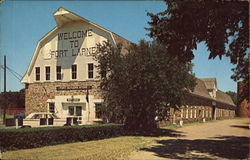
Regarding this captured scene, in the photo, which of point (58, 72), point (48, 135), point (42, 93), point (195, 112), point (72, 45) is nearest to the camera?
point (48, 135)

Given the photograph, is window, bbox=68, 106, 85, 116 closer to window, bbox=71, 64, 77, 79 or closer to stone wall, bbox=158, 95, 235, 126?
window, bbox=71, 64, 77, 79

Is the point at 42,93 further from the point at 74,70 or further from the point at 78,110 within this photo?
the point at 78,110

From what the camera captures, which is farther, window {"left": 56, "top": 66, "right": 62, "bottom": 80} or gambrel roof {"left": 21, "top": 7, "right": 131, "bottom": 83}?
window {"left": 56, "top": 66, "right": 62, "bottom": 80}

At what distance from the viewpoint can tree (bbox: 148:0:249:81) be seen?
392 inches

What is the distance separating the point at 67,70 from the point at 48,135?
43.2 feet

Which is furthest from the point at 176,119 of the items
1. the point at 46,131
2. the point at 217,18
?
the point at 217,18

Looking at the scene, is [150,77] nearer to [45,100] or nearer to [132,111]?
[132,111]

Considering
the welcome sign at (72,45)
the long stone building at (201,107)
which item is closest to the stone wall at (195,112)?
the long stone building at (201,107)

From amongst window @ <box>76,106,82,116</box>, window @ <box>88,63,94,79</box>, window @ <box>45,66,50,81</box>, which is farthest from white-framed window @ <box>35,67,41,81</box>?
window @ <box>88,63,94,79</box>

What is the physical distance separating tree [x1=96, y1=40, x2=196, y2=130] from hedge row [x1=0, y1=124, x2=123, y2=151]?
2723mm

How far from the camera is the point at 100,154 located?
38.3 ft

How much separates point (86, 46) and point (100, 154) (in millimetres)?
15842

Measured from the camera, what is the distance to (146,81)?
19000mm

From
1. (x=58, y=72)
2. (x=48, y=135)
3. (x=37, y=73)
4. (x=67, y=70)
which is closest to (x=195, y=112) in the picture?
(x=67, y=70)
